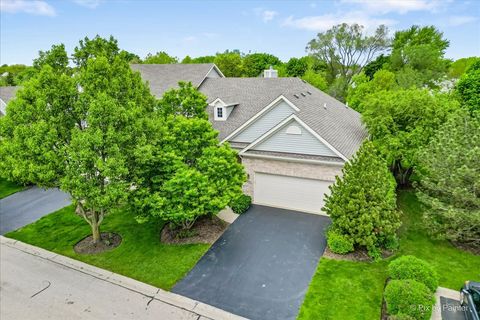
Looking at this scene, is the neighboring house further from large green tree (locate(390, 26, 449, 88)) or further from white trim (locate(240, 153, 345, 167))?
large green tree (locate(390, 26, 449, 88))

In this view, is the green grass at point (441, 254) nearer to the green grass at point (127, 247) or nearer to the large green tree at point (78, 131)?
the green grass at point (127, 247)

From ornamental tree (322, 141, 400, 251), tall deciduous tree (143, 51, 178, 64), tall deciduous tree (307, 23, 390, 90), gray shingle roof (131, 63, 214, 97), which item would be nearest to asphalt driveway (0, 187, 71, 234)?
gray shingle roof (131, 63, 214, 97)

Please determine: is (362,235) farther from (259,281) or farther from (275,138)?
(275,138)

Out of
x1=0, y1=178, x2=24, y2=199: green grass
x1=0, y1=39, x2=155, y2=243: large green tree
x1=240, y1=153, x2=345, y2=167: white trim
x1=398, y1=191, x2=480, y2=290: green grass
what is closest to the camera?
x1=0, y1=39, x2=155, y2=243: large green tree

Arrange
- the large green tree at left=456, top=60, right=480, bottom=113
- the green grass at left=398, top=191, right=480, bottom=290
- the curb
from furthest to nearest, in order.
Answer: the large green tree at left=456, top=60, right=480, bottom=113 → the green grass at left=398, top=191, right=480, bottom=290 → the curb

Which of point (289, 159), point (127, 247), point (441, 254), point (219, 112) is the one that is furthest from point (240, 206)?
point (441, 254)

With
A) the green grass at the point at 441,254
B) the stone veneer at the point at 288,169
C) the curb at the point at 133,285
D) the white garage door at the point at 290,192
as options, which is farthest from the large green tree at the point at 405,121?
the curb at the point at 133,285

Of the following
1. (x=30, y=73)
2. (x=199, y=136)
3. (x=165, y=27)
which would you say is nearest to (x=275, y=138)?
(x=199, y=136)
